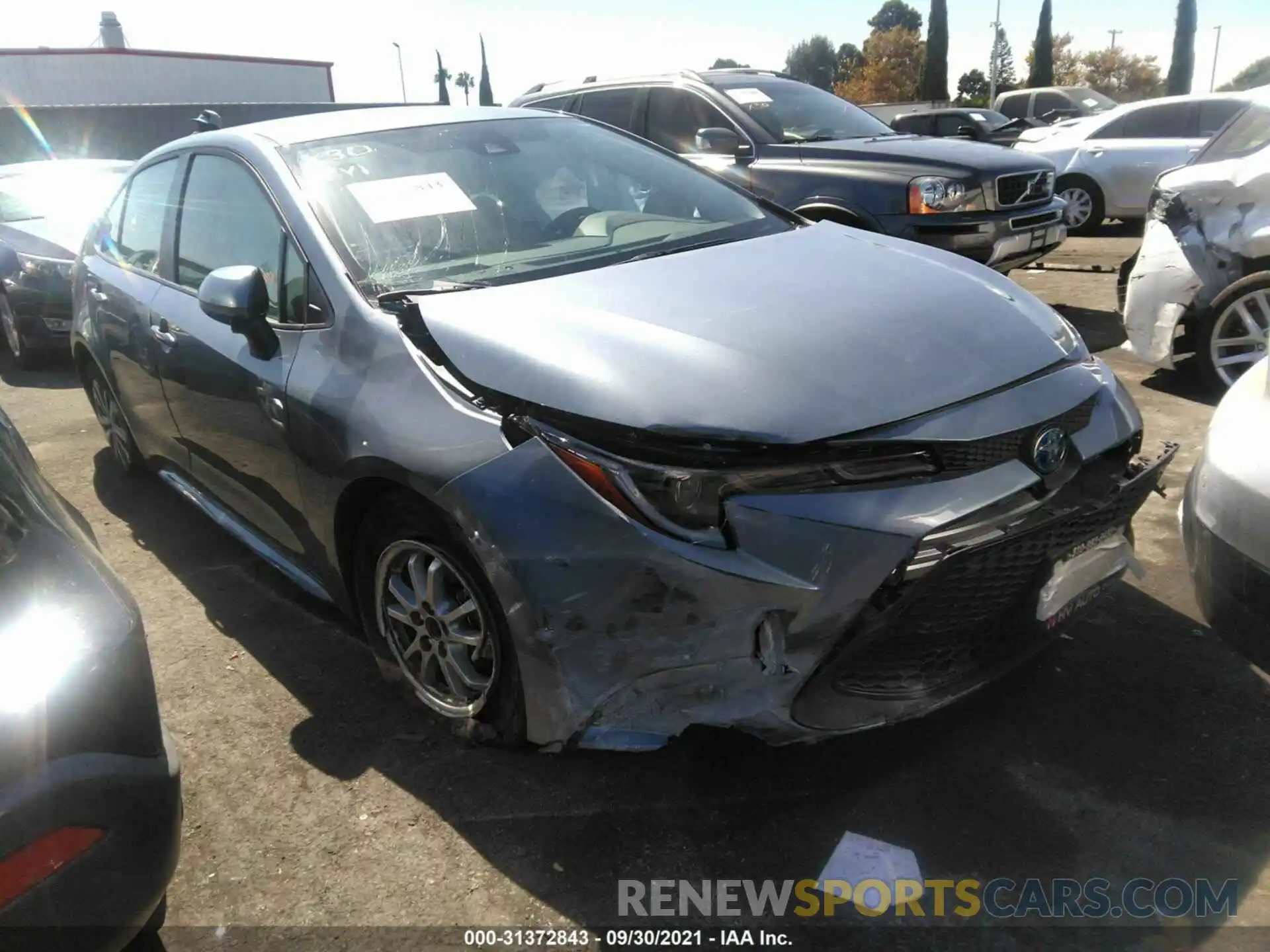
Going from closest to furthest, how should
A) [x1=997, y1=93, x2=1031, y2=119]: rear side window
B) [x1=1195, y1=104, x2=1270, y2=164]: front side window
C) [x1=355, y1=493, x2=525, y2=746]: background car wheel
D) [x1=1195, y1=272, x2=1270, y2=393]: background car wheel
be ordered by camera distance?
→ [x1=355, y1=493, x2=525, y2=746]: background car wheel
[x1=1195, y1=272, x2=1270, y2=393]: background car wheel
[x1=1195, y1=104, x2=1270, y2=164]: front side window
[x1=997, y1=93, x2=1031, y2=119]: rear side window

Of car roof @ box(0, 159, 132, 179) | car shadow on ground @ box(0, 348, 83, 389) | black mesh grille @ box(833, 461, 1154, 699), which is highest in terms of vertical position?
car roof @ box(0, 159, 132, 179)

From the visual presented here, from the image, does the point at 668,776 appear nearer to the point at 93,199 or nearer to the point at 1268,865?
the point at 1268,865

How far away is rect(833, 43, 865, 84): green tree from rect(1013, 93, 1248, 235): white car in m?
62.7

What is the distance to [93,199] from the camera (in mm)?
8234

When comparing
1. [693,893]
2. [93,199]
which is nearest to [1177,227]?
[693,893]

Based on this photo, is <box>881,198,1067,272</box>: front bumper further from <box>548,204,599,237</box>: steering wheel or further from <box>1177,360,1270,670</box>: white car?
<box>1177,360,1270,670</box>: white car

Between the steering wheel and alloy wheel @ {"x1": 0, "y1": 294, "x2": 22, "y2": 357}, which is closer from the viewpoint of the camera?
the steering wheel

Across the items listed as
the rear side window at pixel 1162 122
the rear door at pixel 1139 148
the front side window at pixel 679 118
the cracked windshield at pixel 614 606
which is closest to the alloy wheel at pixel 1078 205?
the rear door at pixel 1139 148

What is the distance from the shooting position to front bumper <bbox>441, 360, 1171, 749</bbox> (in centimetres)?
202

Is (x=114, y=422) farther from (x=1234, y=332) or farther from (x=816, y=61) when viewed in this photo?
(x=816, y=61)

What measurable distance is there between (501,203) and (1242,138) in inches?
167

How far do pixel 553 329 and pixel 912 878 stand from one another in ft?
4.97

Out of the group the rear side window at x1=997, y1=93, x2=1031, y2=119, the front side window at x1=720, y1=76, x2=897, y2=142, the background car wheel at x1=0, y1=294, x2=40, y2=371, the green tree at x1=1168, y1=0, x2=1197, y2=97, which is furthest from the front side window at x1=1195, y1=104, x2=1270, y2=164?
the green tree at x1=1168, y1=0, x2=1197, y2=97

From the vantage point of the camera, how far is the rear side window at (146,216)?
3904 mm
